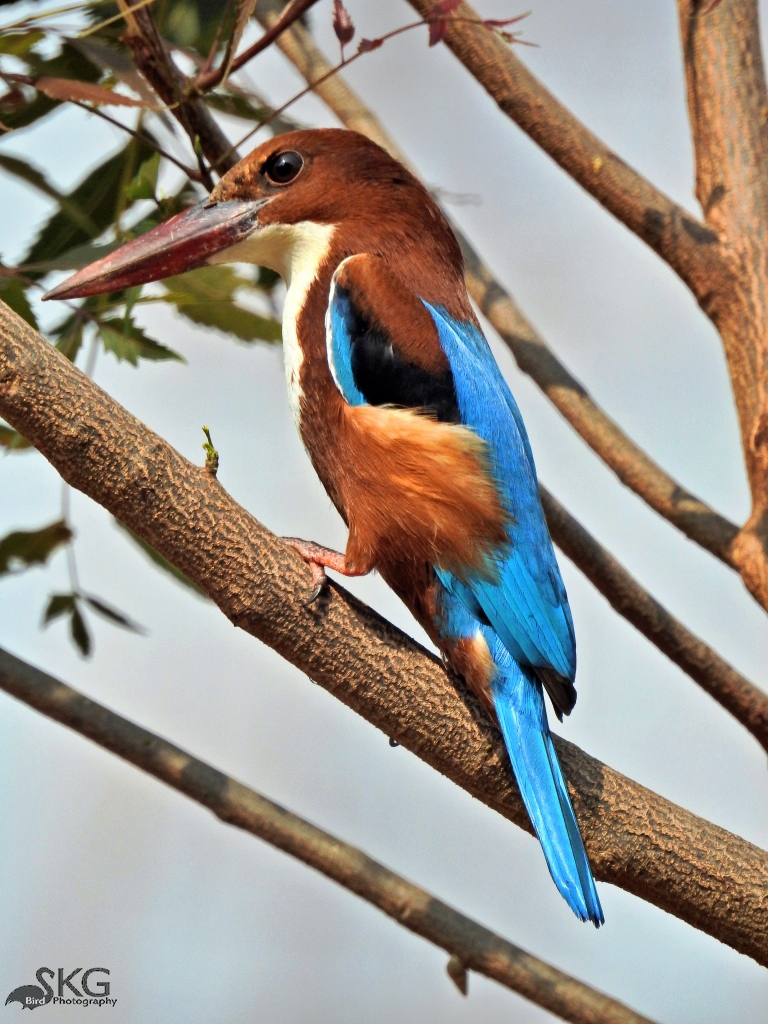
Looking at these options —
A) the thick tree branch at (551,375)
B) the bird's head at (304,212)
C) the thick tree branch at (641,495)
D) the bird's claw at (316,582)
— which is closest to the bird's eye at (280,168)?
the bird's head at (304,212)

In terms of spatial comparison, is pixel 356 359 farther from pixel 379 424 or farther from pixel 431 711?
pixel 431 711

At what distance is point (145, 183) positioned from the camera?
6.09 ft

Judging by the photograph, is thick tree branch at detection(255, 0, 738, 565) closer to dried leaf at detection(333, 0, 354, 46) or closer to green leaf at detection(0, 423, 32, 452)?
dried leaf at detection(333, 0, 354, 46)

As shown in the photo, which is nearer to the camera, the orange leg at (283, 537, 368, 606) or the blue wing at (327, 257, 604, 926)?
the orange leg at (283, 537, 368, 606)

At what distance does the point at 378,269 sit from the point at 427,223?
0.22 m

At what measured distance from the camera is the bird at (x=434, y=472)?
1.76m

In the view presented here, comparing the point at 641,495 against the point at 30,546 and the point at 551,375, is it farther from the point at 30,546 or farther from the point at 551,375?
the point at 30,546

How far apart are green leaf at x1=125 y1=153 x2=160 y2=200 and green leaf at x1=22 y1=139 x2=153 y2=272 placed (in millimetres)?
222

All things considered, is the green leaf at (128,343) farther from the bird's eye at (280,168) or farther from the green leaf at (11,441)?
the bird's eye at (280,168)

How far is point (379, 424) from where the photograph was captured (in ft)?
5.92

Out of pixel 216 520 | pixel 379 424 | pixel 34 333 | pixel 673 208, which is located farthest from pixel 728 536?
pixel 34 333

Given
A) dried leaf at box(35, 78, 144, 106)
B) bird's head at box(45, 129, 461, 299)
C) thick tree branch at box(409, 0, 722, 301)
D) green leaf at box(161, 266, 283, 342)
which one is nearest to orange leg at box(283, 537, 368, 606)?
green leaf at box(161, 266, 283, 342)

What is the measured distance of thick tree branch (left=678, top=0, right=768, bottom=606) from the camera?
6.97 ft

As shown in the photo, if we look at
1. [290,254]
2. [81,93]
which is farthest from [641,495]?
[81,93]
